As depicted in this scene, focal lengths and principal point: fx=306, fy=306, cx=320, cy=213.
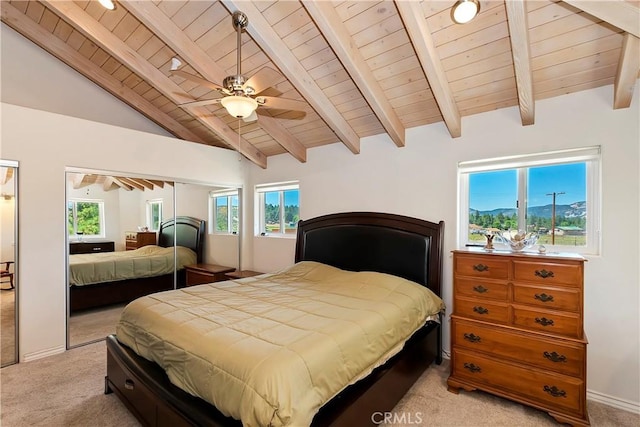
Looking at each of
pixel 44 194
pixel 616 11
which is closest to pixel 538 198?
pixel 616 11

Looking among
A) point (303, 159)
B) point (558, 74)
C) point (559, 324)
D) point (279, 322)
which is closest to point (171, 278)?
point (303, 159)

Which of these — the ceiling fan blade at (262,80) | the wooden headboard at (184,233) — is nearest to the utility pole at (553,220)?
the ceiling fan blade at (262,80)

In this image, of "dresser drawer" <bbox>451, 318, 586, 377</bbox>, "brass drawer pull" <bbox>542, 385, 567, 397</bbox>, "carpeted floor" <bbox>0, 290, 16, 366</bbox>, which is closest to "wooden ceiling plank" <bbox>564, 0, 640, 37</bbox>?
"dresser drawer" <bbox>451, 318, 586, 377</bbox>

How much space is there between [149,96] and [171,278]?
2585mm

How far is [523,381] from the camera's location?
7.56 ft

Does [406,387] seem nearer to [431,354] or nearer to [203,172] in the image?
[431,354]

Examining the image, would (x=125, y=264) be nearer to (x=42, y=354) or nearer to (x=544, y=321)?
(x=42, y=354)

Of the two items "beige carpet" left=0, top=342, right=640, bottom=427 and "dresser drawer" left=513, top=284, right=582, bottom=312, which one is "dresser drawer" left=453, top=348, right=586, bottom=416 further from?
"dresser drawer" left=513, top=284, right=582, bottom=312

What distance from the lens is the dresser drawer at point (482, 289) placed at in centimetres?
245

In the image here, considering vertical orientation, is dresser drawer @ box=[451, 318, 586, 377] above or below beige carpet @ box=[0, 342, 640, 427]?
above

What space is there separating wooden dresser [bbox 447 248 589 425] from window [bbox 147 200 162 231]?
3.77 m

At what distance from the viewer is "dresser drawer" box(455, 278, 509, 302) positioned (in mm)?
2449

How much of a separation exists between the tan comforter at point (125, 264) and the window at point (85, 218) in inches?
10.3

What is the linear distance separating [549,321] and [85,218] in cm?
468
